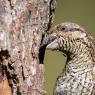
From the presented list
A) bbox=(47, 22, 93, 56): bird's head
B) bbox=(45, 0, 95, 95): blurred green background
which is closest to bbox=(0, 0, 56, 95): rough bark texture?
bbox=(47, 22, 93, 56): bird's head

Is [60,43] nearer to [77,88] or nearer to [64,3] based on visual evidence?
[77,88]

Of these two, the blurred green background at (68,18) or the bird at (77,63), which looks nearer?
the bird at (77,63)

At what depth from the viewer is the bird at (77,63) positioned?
189 centimetres

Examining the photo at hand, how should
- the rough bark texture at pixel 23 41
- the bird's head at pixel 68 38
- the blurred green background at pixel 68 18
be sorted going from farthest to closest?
the blurred green background at pixel 68 18 → the bird's head at pixel 68 38 → the rough bark texture at pixel 23 41

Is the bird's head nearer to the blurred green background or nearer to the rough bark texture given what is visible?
the rough bark texture

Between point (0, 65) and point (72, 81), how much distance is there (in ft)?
0.98

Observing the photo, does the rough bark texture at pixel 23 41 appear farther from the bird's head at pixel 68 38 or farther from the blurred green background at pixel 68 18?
the blurred green background at pixel 68 18

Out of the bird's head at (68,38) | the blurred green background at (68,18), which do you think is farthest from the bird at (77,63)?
the blurred green background at (68,18)

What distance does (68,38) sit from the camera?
189 centimetres

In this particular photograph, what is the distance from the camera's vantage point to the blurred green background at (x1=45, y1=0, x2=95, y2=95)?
115 inches

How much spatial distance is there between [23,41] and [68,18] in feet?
4.07

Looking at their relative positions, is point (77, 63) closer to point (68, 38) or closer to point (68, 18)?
point (68, 38)

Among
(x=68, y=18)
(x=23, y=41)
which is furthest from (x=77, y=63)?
(x=68, y=18)

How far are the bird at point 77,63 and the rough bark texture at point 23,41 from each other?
7 cm
